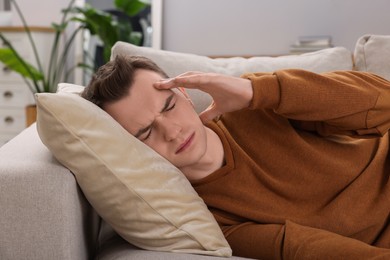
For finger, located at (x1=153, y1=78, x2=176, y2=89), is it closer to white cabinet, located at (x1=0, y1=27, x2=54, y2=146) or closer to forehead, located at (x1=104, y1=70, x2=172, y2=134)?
forehead, located at (x1=104, y1=70, x2=172, y2=134)

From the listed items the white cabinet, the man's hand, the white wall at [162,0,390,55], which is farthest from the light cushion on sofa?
the white cabinet

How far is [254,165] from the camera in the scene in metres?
1.50

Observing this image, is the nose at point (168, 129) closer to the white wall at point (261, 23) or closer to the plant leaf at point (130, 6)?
the white wall at point (261, 23)

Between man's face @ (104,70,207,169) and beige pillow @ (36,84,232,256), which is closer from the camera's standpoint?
Answer: beige pillow @ (36,84,232,256)

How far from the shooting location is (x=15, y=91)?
4.30 metres

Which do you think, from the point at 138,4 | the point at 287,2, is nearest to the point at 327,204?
the point at 287,2

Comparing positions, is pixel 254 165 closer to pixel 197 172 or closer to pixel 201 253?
pixel 197 172

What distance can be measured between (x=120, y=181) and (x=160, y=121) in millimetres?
225

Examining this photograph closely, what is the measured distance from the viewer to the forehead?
138cm

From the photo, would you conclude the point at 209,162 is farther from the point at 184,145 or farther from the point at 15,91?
the point at 15,91

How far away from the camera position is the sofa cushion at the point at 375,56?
187cm

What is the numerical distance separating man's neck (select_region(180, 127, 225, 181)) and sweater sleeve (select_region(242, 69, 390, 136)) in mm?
Result: 161

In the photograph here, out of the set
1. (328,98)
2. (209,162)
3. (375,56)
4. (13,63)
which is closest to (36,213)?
(209,162)

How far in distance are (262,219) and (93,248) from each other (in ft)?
1.35
